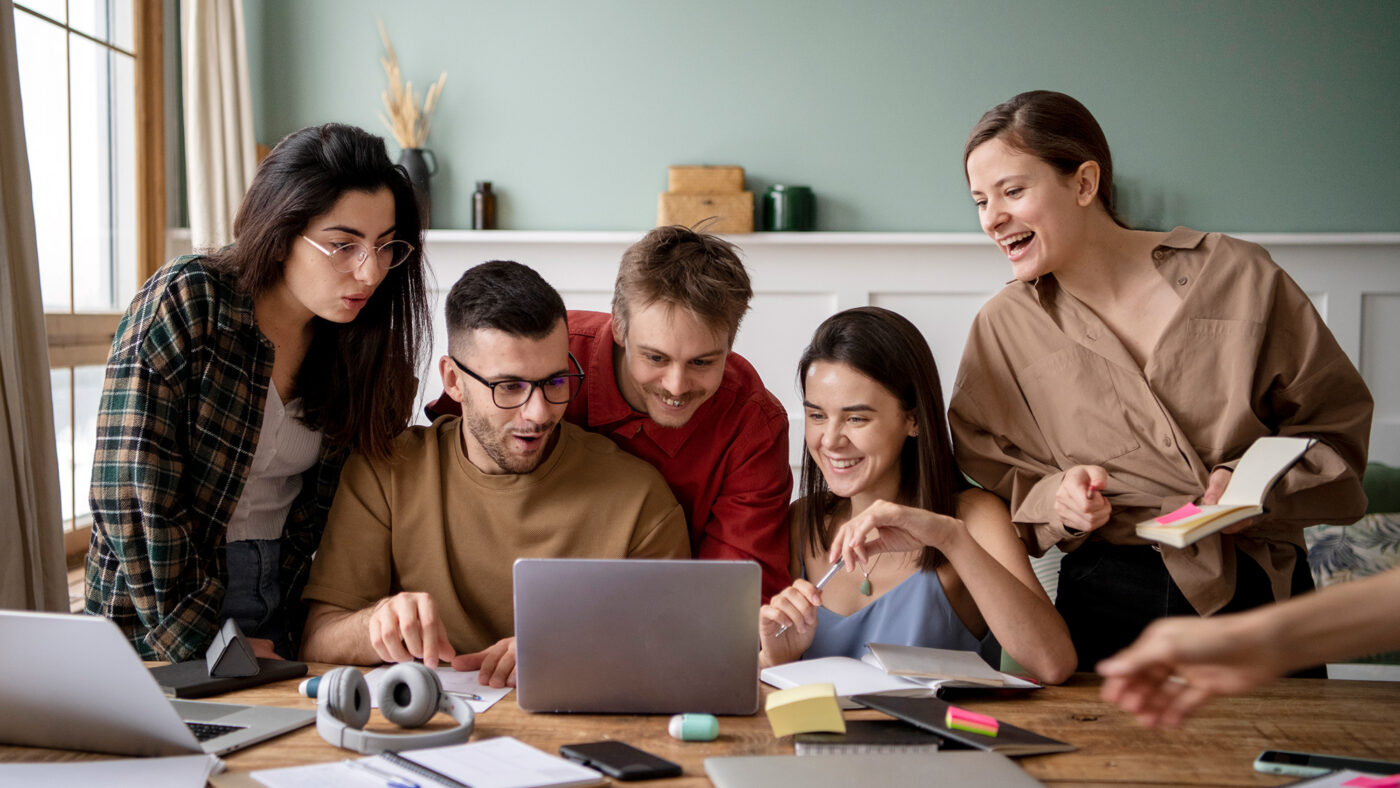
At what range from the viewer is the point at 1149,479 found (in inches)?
70.6

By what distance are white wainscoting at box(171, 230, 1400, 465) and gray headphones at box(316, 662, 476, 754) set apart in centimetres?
274

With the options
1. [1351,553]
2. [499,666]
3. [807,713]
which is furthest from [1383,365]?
[499,666]

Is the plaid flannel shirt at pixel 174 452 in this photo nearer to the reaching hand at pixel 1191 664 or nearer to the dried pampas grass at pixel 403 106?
the reaching hand at pixel 1191 664

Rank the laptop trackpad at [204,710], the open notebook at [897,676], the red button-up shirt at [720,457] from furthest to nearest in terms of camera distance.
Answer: the red button-up shirt at [720,457], the open notebook at [897,676], the laptop trackpad at [204,710]

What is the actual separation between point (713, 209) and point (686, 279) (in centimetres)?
205

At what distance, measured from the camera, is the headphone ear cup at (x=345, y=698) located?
127 cm

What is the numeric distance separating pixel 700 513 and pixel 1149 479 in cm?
81

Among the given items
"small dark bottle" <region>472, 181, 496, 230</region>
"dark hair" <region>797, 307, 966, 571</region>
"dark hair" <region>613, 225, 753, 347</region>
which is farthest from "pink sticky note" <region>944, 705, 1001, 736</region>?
"small dark bottle" <region>472, 181, 496, 230</region>

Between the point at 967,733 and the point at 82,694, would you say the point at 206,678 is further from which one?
the point at 967,733

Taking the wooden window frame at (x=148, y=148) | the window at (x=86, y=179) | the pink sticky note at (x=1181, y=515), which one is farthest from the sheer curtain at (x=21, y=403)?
the pink sticky note at (x=1181, y=515)

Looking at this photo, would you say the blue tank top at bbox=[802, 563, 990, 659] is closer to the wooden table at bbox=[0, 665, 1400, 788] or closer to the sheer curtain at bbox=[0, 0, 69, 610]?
the wooden table at bbox=[0, 665, 1400, 788]

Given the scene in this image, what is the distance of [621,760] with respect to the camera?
1.18 m

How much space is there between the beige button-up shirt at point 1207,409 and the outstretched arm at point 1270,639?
2.86ft

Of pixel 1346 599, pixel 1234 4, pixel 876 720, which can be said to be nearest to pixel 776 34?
pixel 1234 4
